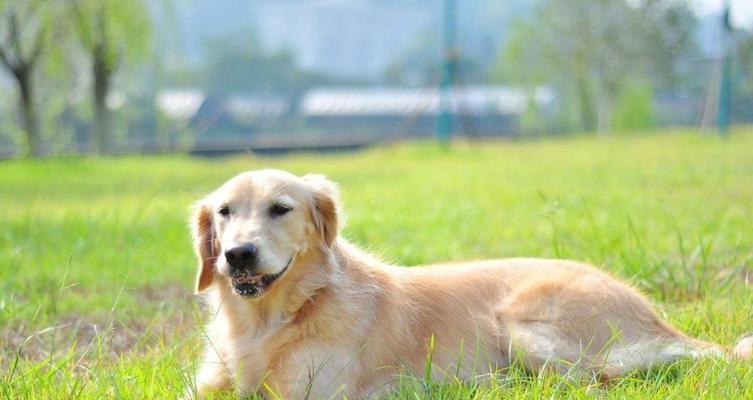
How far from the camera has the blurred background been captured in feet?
69.5

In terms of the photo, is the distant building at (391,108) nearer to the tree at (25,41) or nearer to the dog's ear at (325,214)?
the tree at (25,41)

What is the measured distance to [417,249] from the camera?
21.5 ft

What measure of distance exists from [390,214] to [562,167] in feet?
21.7

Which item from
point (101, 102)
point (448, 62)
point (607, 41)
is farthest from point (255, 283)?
point (607, 41)

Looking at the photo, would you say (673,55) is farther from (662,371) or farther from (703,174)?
(662,371)

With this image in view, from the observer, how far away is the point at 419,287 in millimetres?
3844

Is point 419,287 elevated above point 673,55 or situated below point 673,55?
above

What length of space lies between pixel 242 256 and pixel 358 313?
57 cm

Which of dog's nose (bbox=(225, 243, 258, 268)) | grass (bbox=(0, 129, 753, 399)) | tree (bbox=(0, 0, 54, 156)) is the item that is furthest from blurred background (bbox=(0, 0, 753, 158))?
dog's nose (bbox=(225, 243, 258, 268))

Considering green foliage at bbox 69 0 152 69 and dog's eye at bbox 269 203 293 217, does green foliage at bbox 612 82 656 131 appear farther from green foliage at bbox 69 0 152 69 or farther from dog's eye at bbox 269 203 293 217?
dog's eye at bbox 269 203 293 217

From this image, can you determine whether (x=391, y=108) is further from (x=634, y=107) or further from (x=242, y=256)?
(x=242, y=256)

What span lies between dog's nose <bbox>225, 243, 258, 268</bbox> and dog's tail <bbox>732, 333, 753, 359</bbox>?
1925 mm

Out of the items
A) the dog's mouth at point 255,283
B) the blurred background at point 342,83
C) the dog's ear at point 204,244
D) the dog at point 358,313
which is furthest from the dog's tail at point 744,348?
the blurred background at point 342,83

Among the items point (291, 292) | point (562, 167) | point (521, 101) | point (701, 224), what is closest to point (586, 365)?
point (291, 292)
